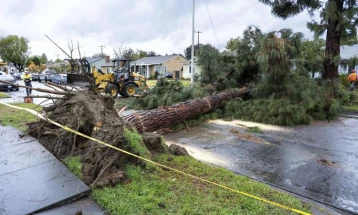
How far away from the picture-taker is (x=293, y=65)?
748cm

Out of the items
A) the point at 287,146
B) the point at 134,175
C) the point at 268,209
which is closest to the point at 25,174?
the point at 134,175

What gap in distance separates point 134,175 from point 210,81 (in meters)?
6.83

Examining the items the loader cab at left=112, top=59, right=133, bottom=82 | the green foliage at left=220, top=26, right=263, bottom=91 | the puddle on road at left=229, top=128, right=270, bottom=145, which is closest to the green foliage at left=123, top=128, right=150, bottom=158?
the puddle on road at left=229, top=128, right=270, bottom=145

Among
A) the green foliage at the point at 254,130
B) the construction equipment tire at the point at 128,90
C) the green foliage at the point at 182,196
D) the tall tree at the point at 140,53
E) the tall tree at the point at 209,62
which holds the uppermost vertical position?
the tall tree at the point at 140,53

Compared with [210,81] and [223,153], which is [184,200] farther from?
[210,81]

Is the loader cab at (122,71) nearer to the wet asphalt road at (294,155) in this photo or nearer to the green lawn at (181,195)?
the wet asphalt road at (294,155)

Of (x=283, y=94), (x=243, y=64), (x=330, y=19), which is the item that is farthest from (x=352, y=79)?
(x=283, y=94)

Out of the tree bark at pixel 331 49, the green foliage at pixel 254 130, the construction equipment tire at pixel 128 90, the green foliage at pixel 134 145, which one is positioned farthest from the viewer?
the construction equipment tire at pixel 128 90

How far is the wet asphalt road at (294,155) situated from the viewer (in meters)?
3.27

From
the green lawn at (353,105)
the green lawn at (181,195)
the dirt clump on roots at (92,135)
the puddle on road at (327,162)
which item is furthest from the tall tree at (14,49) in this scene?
the puddle on road at (327,162)

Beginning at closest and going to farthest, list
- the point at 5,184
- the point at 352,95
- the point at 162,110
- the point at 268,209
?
1. the point at 268,209
2. the point at 5,184
3. the point at 162,110
4. the point at 352,95

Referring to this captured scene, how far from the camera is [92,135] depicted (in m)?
3.55

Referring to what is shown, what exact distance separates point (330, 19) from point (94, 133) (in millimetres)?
9088

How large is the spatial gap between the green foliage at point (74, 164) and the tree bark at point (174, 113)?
1.27 meters
